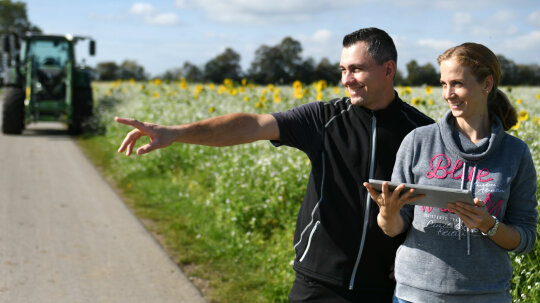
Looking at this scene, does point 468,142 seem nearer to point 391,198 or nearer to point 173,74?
point 391,198

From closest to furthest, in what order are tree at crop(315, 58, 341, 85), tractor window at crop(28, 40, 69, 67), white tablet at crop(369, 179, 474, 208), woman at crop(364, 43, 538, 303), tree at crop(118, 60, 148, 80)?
white tablet at crop(369, 179, 474, 208)
woman at crop(364, 43, 538, 303)
tree at crop(315, 58, 341, 85)
tractor window at crop(28, 40, 69, 67)
tree at crop(118, 60, 148, 80)

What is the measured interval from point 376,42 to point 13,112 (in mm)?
13733

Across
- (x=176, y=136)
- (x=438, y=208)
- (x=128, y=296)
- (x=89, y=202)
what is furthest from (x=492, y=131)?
(x=89, y=202)

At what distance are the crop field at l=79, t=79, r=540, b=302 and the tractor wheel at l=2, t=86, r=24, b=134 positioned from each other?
18.7 ft

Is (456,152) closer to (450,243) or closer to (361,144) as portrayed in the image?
(450,243)

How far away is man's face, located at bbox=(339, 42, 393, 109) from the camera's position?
2.59m

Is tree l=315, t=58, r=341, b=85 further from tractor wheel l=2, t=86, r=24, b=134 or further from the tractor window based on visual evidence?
the tractor window

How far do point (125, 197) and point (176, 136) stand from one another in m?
5.75

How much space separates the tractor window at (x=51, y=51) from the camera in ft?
54.6

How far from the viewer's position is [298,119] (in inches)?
108

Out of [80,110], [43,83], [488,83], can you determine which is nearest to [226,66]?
[80,110]

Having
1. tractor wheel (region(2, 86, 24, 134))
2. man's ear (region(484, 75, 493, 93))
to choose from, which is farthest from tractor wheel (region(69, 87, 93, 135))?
man's ear (region(484, 75, 493, 93))

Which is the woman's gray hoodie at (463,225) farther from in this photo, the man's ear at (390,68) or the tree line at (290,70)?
the tree line at (290,70)

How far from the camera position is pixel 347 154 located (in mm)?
Answer: 2635
